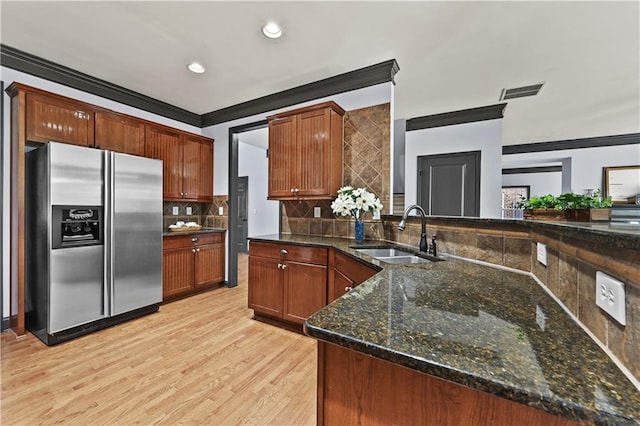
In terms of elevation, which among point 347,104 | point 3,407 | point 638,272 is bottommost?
point 3,407

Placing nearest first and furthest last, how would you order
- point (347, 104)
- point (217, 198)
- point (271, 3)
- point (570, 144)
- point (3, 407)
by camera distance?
point (3, 407), point (271, 3), point (347, 104), point (217, 198), point (570, 144)

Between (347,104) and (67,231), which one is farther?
(347,104)

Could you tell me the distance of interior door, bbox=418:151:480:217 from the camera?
3783mm

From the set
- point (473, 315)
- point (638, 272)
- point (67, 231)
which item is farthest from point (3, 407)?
point (638, 272)

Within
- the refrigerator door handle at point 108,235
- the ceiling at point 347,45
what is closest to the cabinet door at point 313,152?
the ceiling at point 347,45

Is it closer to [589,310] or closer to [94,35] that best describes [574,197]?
[589,310]

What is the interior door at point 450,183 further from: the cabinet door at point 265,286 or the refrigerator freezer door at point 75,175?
the refrigerator freezer door at point 75,175

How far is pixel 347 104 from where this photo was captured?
2.99m

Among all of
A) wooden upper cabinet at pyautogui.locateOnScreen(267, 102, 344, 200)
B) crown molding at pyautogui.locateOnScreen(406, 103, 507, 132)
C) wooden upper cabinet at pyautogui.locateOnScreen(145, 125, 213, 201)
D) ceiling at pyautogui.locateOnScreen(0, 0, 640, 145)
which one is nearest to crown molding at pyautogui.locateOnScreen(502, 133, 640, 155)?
ceiling at pyautogui.locateOnScreen(0, 0, 640, 145)

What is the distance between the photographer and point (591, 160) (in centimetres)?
480

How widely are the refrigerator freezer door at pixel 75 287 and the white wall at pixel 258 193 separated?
413 cm

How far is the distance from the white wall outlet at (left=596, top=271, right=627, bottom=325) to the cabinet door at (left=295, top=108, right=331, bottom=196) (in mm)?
2283

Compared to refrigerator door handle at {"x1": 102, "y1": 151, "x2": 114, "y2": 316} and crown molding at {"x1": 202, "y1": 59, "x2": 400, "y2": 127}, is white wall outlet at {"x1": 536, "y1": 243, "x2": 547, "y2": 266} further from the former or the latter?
refrigerator door handle at {"x1": 102, "y1": 151, "x2": 114, "y2": 316}

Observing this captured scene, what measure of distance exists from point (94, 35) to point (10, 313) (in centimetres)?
270
